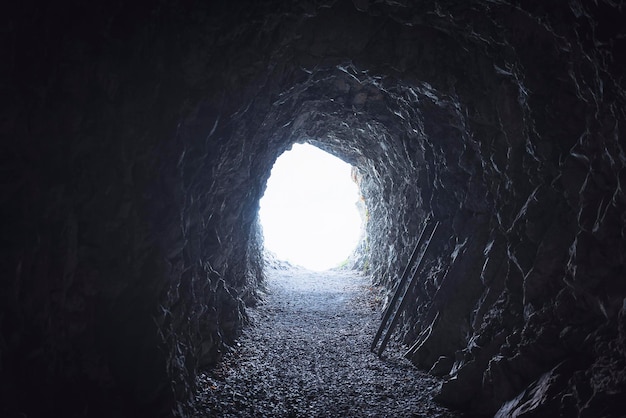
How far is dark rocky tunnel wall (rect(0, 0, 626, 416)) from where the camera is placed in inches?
227

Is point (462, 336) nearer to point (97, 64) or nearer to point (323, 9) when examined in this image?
point (323, 9)

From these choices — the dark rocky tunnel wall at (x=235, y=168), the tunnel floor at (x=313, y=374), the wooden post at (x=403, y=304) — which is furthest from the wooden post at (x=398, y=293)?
the dark rocky tunnel wall at (x=235, y=168)

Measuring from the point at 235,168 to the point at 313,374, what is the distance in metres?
7.10

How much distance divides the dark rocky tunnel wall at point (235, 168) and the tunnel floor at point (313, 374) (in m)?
0.77

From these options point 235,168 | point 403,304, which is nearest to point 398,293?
point 403,304

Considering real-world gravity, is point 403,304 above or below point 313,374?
above

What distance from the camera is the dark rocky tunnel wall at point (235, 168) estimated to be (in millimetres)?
5777

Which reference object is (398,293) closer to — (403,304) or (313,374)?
(403,304)

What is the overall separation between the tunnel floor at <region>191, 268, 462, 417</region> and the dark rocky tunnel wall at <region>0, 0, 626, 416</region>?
2.53 feet

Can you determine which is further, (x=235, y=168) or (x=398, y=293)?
(x=398, y=293)

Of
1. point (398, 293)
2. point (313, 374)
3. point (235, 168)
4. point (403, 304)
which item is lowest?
point (313, 374)

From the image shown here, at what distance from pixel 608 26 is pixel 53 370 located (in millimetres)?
9960

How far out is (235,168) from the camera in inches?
504

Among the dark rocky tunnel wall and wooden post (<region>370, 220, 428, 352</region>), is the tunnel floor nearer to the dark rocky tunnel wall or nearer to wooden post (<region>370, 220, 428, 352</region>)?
wooden post (<region>370, 220, 428, 352</region>)
